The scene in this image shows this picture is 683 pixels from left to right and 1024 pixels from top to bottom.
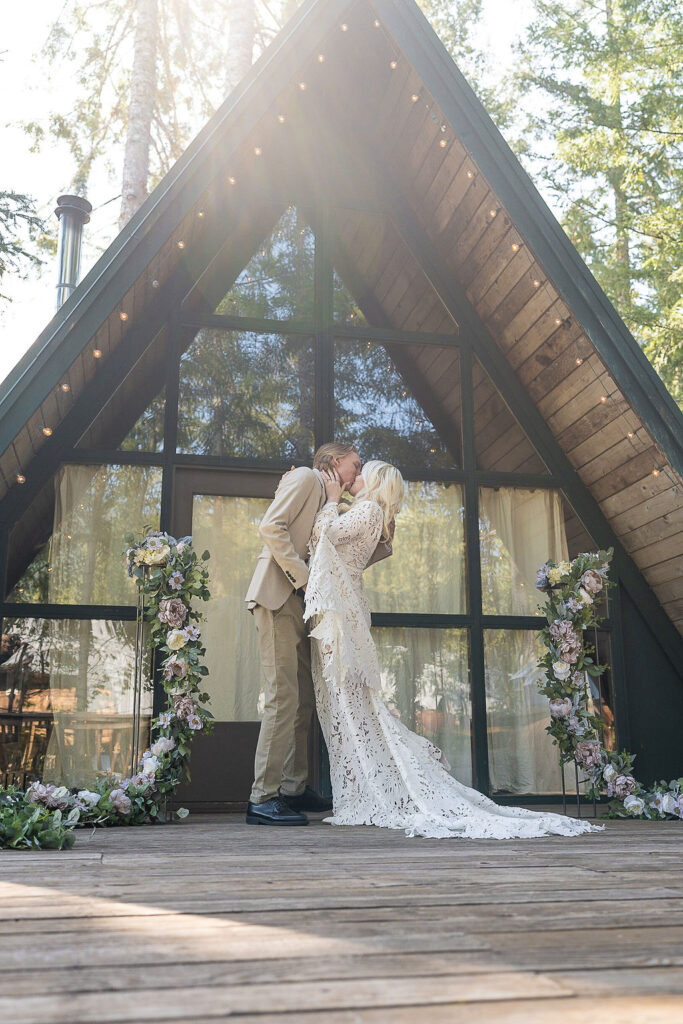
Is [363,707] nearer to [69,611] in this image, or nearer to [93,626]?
[93,626]

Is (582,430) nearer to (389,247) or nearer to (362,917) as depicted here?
(389,247)

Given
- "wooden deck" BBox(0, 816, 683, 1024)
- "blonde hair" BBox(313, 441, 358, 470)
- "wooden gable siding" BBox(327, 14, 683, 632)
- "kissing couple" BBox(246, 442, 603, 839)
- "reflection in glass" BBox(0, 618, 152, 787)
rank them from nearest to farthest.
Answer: "wooden deck" BBox(0, 816, 683, 1024)
"kissing couple" BBox(246, 442, 603, 839)
"blonde hair" BBox(313, 441, 358, 470)
"reflection in glass" BBox(0, 618, 152, 787)
"wooden gable siding" BBox(327, 14, 683, 632)

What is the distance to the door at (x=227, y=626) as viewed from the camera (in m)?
4.84

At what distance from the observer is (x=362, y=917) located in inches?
71.9

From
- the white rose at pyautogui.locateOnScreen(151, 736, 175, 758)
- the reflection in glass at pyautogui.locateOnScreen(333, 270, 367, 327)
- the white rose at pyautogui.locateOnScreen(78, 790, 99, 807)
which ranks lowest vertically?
the white rose at pyautogui.locateOnScreen(78, 790, 99, 807)

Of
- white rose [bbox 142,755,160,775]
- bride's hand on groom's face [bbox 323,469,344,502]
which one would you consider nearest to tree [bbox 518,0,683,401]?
Answer: bride's hand on groom's face [bbox 323,469,344,502]

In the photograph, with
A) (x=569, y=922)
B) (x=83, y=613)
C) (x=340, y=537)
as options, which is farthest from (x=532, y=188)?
(x=569, y=922)

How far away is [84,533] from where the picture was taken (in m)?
4.98

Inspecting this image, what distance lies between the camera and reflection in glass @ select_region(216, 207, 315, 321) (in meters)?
5.48

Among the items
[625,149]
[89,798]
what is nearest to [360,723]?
[89,798]

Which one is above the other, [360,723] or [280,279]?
[280,279]

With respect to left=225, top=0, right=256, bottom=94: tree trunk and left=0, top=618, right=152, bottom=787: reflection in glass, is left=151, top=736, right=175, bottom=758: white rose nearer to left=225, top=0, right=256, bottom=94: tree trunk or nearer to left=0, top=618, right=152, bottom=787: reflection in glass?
left=0, top=618, right=152, bottom=787: reflection in glass

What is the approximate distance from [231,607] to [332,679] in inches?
43.7

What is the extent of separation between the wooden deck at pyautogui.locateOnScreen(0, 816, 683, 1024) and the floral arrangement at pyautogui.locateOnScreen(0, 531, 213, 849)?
3.43ft
